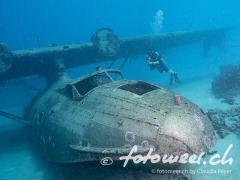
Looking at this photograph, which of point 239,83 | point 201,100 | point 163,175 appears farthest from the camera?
point 239,83

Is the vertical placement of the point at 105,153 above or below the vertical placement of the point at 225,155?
above

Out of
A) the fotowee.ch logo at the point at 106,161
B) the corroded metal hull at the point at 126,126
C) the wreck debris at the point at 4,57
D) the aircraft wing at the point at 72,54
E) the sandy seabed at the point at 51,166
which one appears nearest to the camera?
the corroded metal hull at the point at 126,126

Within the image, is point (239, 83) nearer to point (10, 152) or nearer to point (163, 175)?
point (163, 175)

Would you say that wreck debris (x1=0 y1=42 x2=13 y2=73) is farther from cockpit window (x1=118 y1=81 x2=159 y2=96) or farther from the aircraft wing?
cockpit window (x1=118 y1=81 x2=159 y2=96)

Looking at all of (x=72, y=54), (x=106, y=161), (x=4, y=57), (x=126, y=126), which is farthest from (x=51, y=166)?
(x=72, y=54)

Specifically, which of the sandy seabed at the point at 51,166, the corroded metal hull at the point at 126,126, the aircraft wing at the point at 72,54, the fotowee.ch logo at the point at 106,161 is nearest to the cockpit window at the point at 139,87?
the corroded metal hull at the point at 126,126

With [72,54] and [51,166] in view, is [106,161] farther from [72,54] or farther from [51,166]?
[72,54]

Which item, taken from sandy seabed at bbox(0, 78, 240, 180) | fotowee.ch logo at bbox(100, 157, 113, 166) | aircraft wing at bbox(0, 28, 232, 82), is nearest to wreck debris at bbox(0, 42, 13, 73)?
aircraft wing at bbox(0, 28, 232, 82)

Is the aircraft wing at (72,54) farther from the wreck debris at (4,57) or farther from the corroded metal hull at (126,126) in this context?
the corroded metal hull at (126,126)

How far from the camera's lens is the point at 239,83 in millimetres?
12469

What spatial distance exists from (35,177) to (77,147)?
336 centimetres

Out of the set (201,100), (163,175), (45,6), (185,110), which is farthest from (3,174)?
(45,6)

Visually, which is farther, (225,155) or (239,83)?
(239,83)

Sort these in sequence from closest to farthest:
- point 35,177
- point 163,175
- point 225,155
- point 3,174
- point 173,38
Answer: point 163,175 → point 225,155 → point 35,177 → point 3,174 → point 173,38
